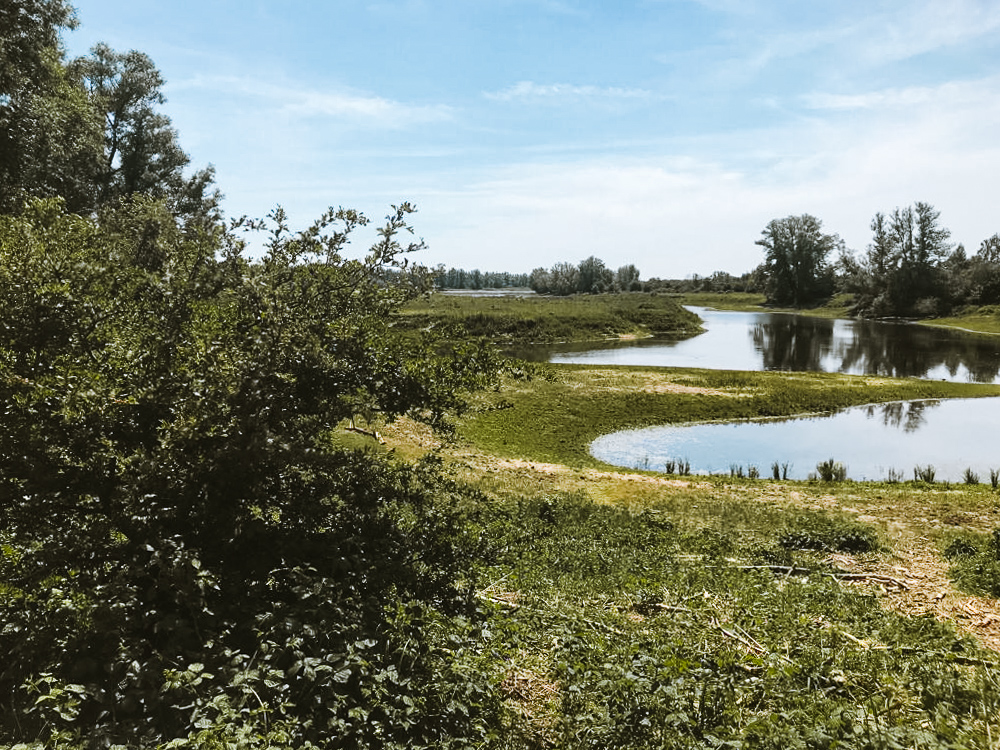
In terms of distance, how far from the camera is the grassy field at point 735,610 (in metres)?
5.91

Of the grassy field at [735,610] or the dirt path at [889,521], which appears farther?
the dirt path at [889,521]

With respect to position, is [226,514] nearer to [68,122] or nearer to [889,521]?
[889,521]

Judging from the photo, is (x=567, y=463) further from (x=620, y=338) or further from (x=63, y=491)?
(x=620, y=338)

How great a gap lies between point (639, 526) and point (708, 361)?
159 feet

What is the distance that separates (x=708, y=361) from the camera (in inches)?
2339

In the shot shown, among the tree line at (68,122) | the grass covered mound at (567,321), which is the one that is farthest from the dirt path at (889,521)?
the grass covered mound at (567,321)

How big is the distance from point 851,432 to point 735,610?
27.4 metres

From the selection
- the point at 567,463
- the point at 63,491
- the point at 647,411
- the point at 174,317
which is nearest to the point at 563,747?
the point at 63,491

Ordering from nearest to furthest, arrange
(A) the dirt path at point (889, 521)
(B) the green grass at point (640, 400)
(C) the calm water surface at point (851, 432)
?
1. (A) the dirt path at point (889, 521)
2. (C) the calm water surface at point (851, 432)
3. (B) the green grass at point (640, 400)

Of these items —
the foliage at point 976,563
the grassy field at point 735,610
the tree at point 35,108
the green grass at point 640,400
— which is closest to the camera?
the grassy field at point 735,610

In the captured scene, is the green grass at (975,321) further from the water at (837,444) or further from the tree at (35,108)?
the tree at (35,108)

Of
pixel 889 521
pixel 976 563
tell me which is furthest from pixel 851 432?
pixel 976 563

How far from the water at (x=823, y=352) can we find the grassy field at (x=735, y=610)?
3709cm

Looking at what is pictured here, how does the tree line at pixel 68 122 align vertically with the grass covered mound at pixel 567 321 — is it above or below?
above
